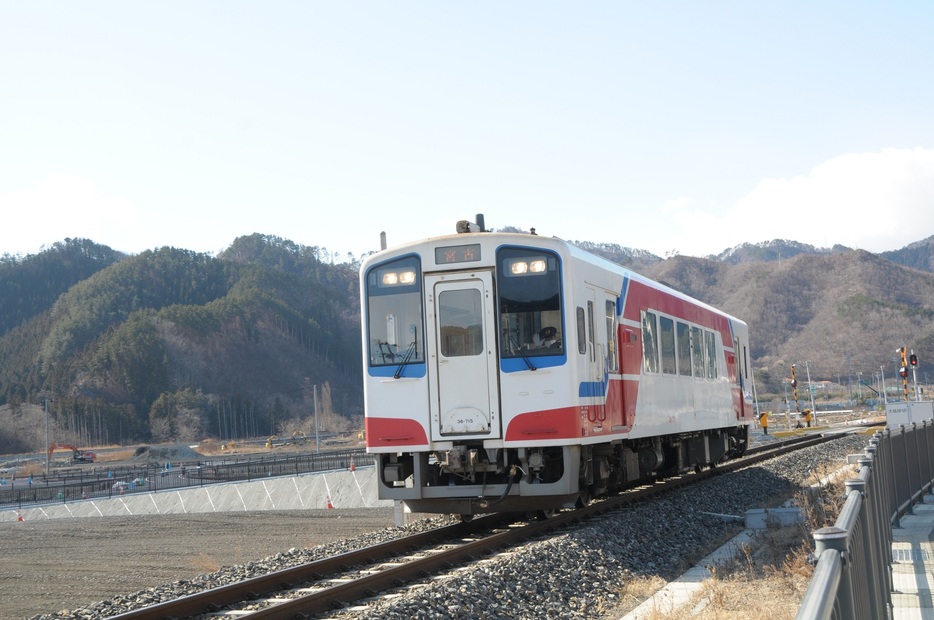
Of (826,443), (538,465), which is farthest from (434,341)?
(826,443)

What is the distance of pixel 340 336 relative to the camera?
184m

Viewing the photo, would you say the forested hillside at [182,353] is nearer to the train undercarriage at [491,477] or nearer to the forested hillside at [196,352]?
the forested hillside at [196,352]

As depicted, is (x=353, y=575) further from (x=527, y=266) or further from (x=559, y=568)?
(x=527, y=266)

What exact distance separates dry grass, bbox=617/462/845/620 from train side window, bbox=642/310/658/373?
11.3 feet

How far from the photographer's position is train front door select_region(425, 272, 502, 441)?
41.0 feet

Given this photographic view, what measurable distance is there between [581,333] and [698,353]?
7436 mm

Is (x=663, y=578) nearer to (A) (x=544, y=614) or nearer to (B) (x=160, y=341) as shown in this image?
(A) (x=544, y=614)

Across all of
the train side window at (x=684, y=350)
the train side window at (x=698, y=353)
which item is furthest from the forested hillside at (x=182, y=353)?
the train side window at (x=684, y=350)

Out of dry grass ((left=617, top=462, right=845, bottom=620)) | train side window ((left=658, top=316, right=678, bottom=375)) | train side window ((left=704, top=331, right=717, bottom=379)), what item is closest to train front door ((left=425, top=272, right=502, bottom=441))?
dry grass ((left=617, top=462, right=845, bottom=620))

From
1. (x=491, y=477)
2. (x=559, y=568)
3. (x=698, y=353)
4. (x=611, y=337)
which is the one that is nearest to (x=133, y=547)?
(x=491, y=477)

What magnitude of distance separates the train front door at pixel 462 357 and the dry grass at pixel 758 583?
302 centimetres

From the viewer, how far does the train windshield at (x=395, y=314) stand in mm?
12867

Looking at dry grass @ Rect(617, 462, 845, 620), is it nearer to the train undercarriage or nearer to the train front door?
the train undercarriage

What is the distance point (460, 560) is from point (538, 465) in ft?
6.53
